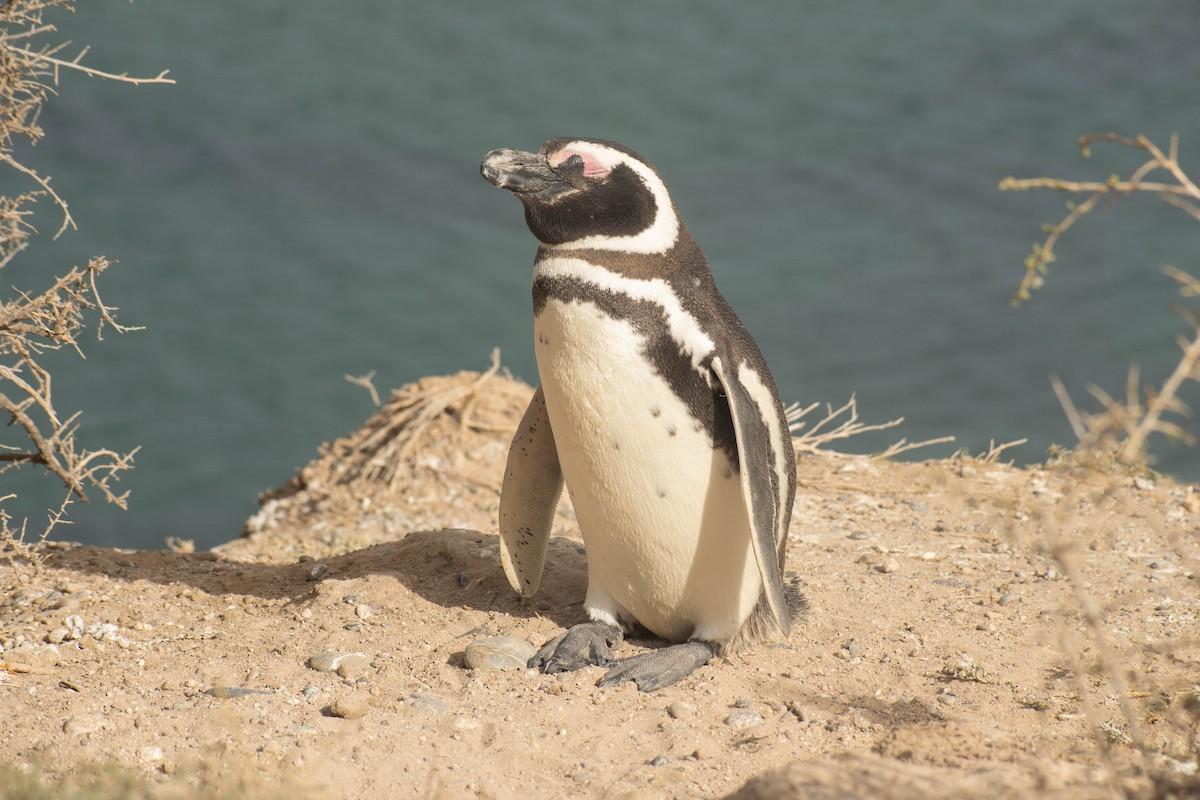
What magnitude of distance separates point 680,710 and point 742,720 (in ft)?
0.54

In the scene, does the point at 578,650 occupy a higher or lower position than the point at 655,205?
lower

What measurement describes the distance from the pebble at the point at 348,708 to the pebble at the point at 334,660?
0.84ft

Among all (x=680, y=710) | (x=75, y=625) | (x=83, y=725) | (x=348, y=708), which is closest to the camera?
(x=83, y=725)

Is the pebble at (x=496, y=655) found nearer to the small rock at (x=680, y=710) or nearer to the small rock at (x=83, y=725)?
the small rock at (x=680, y=710)

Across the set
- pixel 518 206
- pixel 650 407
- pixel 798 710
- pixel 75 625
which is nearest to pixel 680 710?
pixel 798 710

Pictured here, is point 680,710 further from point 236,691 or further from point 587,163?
point 587,163

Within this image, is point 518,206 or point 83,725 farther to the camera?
point 518,206

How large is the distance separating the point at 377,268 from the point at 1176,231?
8106mm

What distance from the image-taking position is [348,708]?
3049 millimetres

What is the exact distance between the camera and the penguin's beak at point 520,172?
128 inches

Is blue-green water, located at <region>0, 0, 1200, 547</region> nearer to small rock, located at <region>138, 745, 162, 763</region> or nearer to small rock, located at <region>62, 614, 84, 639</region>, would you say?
small rock, located at <region>62, 614, 84, 639</region>

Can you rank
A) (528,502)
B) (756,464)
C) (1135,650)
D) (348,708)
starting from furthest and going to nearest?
1. (528,502)
2. (1135,650)
3. (756,464)
4. (348,708)

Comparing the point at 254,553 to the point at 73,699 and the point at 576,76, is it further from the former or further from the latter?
the point at 576,76

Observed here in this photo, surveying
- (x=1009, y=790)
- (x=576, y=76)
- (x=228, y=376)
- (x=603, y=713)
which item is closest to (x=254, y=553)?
(x=603, y=713)
